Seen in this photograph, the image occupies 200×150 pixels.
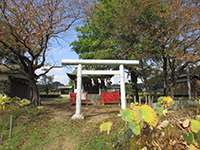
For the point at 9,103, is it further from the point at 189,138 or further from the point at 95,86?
the point at 95,86

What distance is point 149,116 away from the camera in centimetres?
219

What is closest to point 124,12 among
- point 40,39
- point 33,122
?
point 40,39

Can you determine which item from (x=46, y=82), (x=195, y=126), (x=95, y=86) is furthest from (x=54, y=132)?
(x=46, y=82)

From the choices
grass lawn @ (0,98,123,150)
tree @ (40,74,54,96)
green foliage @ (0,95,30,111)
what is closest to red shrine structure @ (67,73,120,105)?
green foliage @ (0,95,30,111)

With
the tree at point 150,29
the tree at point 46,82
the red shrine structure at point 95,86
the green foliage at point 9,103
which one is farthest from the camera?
the tree at point 46,82

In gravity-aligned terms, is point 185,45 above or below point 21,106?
above

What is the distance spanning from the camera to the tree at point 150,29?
21891 mm

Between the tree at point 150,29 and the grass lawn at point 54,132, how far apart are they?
26.5 feet

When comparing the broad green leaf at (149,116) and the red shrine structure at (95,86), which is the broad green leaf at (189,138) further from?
the red shrine structure at (95,86)

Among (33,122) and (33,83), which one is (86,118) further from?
(33,83)

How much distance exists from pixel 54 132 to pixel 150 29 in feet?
38.8

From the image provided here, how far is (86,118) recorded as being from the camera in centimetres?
1564

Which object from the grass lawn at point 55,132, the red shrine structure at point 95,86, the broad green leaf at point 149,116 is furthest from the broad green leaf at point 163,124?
the red shrine structure at point 95,86

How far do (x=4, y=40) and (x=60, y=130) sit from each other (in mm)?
8486
